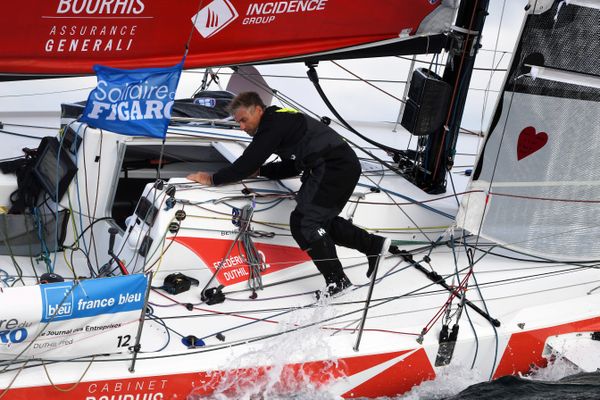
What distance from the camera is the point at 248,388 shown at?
364cm

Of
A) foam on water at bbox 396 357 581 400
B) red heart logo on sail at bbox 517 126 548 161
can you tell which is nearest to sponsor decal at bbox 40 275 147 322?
foam on water at bbox 396 357 581 400

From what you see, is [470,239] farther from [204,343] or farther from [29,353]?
[29,353]

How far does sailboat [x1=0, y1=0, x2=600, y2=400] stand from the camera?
369 centimetres

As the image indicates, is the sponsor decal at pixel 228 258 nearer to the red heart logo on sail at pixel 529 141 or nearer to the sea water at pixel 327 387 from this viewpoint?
the sea water at pixel 327 387

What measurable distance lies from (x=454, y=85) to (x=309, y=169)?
1.12m

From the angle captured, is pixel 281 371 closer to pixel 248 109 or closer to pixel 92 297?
pixel 92 297

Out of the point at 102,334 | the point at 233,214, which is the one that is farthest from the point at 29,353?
the point at 233,214

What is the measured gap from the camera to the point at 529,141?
436 cm

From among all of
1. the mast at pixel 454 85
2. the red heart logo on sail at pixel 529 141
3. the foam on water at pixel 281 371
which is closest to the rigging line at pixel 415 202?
the mast at pixel 454 85

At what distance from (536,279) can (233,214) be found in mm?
1714

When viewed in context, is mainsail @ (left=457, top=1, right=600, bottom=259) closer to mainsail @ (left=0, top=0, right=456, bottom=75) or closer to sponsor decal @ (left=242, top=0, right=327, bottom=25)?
mainsail @ (left=0, top=0, right=456, bottom=75)

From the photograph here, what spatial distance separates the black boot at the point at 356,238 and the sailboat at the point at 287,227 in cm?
10

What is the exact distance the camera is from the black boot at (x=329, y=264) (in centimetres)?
422

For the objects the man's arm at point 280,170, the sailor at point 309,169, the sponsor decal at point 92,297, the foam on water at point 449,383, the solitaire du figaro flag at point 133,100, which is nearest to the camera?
the sponsor decal at point 92,297
